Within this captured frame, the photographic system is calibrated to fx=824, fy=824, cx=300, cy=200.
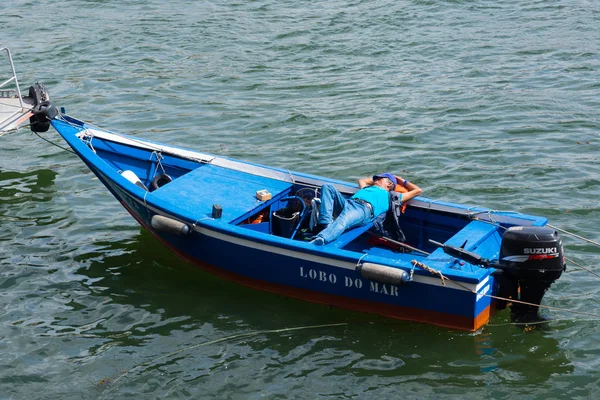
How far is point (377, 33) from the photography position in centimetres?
1881

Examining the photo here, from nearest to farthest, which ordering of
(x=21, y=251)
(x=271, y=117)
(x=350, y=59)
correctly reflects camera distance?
(x=21, y=251), (x=271, y=117), (x=350, y=59)

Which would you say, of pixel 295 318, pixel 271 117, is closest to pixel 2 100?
pixel 271 117

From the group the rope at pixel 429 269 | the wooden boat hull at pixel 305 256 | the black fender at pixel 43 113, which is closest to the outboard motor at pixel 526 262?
the wooden boat hull at pixel 305 256

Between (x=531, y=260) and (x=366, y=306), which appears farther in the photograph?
(x=366, y=306)

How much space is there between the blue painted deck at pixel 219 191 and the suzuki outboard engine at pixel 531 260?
3002mm

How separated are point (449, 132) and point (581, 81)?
3471mm

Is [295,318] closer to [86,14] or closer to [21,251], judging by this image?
[21,251]

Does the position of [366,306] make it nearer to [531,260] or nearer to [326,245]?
[326,245]

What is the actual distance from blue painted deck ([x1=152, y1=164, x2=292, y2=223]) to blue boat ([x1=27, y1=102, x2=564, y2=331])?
0.04 feet

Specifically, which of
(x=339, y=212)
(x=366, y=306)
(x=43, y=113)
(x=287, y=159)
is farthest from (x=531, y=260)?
(x=43, y=113)

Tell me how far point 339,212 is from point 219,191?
1.51 meters

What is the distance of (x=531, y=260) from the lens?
7.91 metres

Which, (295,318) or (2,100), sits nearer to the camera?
(295,318)

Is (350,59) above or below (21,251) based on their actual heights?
above
